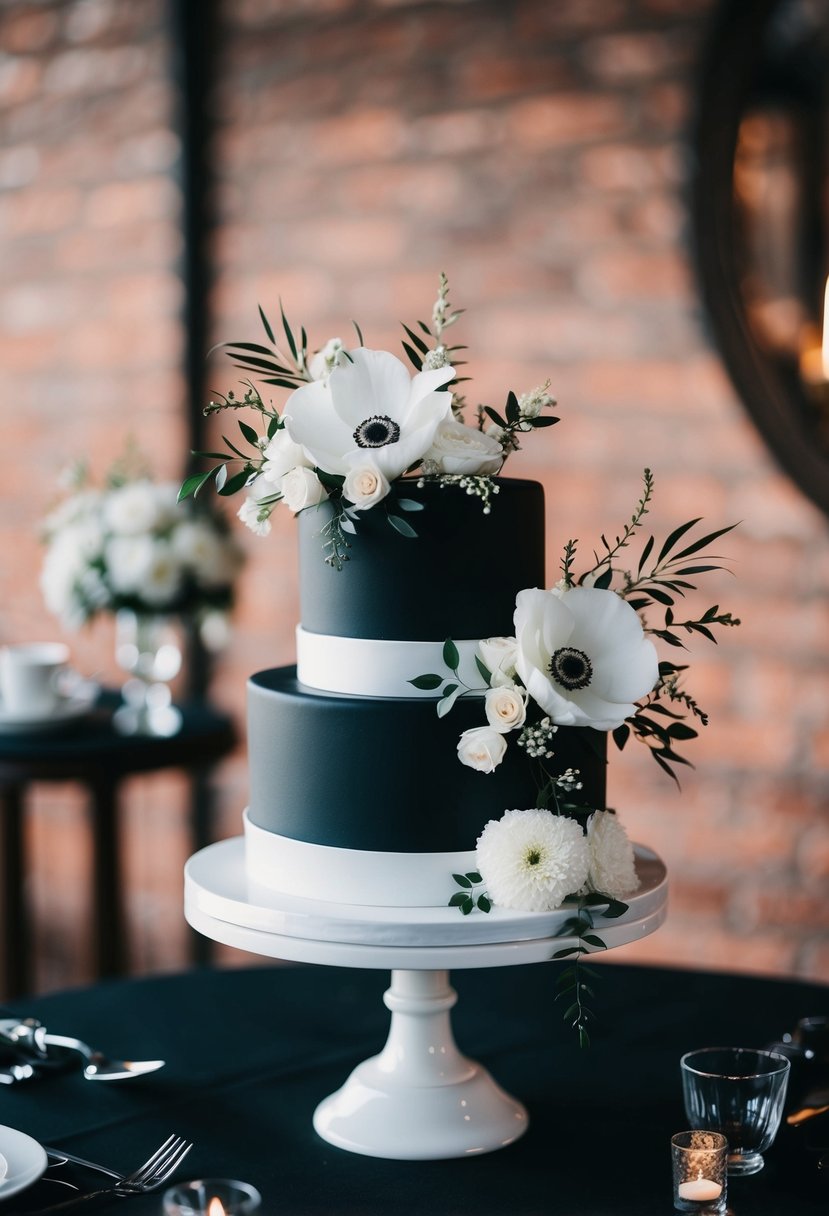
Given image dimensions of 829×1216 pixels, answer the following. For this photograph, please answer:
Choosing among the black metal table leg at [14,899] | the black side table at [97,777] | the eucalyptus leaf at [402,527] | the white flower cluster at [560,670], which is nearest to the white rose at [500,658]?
the white flower cluster at [560,670]

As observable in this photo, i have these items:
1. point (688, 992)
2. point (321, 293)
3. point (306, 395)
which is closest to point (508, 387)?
point (321, 293)

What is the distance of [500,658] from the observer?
1.12 meters

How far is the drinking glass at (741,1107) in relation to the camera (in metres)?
1.11

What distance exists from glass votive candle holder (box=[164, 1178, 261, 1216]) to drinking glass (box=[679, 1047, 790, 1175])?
1.30 ft

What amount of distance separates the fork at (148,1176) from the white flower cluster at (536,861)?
0.33 meters

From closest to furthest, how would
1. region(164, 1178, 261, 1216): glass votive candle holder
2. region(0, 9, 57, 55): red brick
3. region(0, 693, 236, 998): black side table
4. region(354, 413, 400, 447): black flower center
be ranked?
region(164, 1178, 261, 1216): glass votive candle holder, region(354, 413, 400, 447): black flower center, region(0, 693, 236, 998): black side table, region(0, 9, 57, 55): red brick

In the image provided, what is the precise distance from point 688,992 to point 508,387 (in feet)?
4.59

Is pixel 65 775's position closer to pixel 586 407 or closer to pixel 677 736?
pixel 586 407

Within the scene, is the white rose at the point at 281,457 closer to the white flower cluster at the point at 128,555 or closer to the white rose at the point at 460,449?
the white rose at the point at 460,449

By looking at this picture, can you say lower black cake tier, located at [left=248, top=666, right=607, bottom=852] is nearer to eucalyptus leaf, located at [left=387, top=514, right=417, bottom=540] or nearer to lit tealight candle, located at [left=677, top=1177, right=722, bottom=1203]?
eucalyptus leaf, located at [left=387, top=514, right=417, bottom=540]

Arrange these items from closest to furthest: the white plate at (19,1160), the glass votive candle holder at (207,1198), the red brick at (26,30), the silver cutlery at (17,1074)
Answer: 1. the glass votive candle holder at (207,1198)
2. the white plate at (19,1160)
3. the silver cutlery at (17,1074)
4. the red brick at (26,30)

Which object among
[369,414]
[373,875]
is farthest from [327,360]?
[373,875]

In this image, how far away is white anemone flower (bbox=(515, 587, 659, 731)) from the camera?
108 centimetres

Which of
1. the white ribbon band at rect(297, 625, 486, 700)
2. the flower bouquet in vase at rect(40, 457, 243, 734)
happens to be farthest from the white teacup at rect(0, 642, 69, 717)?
the white ribbon band at rect(297, 625, 486, 700)
